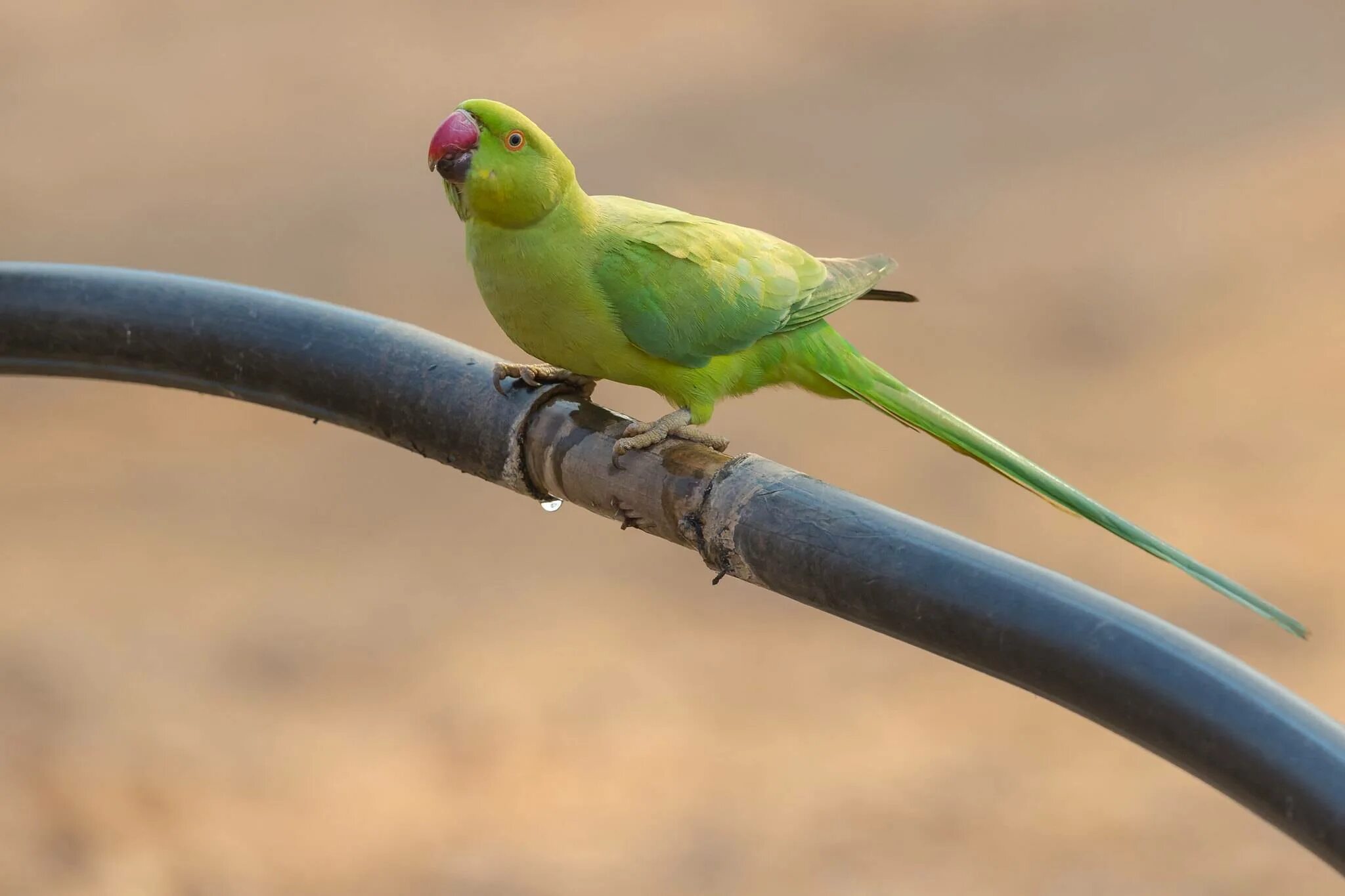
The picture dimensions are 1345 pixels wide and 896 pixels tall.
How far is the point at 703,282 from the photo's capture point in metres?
2.94

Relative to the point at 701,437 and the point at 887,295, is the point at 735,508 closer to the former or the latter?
the point at 701,437

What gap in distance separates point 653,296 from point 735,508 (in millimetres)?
866

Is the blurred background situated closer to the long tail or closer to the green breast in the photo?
the long tail

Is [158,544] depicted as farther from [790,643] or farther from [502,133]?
[502,133]

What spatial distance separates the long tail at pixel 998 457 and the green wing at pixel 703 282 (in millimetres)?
151

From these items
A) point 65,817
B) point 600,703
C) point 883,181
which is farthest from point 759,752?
point 883,181

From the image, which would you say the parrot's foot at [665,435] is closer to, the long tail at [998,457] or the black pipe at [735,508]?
the black pipe at [735,508]

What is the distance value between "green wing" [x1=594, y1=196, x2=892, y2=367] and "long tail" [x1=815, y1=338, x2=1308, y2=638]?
151 mm

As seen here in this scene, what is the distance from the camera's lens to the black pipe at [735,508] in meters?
1.56

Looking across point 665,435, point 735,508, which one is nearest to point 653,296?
point 665,435

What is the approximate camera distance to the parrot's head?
8.37ft

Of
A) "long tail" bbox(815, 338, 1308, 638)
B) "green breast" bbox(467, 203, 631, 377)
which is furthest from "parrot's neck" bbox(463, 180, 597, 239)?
"long tail" bbox(815, 338, 1308, 638)

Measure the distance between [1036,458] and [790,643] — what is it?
2.07 meters

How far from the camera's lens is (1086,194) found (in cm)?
1065
